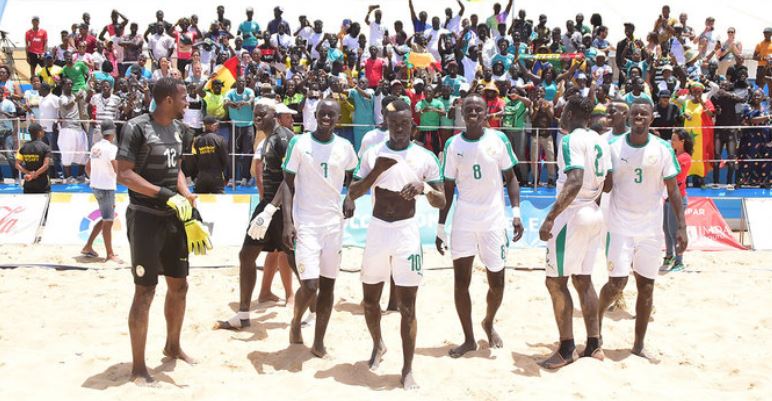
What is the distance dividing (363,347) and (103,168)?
545cm

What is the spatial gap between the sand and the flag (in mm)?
5743

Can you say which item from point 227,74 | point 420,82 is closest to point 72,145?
point 227,74

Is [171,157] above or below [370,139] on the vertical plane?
below

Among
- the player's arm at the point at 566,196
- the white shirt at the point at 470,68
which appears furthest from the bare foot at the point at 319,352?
the white shirt at the point at 470,68

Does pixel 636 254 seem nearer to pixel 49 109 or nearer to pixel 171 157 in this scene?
pixel 171 157

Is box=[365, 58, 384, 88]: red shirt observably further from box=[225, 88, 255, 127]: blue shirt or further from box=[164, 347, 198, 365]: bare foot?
box=[164, 347, 198, 365]: bare foot

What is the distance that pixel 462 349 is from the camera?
7.22 m

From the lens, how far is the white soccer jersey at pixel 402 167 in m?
6.30

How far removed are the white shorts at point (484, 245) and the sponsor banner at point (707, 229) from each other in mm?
6492

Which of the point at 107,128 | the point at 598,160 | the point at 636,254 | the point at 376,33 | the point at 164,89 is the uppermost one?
the point at 376,33

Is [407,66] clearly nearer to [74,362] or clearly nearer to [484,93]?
[484,93]

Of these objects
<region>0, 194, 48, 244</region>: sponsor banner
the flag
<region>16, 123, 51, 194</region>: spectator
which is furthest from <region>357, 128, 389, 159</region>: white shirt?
<region>16, 123, 51, 194</region>: spectator

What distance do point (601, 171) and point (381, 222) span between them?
1.90 meters

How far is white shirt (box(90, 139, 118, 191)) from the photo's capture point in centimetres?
1126
